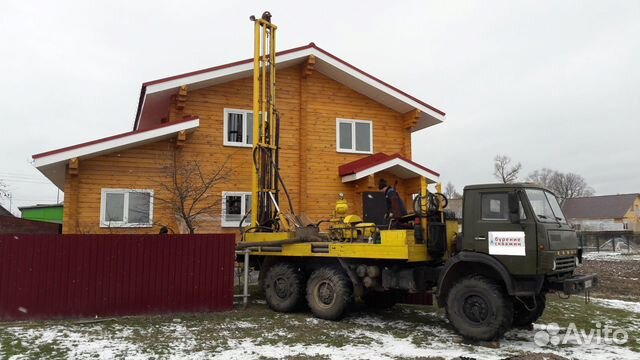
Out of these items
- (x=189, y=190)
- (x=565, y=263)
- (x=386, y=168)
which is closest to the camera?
(x=565, y=263)

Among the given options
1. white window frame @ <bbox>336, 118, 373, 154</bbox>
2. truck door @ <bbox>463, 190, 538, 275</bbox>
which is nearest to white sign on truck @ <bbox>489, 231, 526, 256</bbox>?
truck door @ <bbox>463, 190, 538, 275</bbox>

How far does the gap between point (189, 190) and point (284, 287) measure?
5.03 m

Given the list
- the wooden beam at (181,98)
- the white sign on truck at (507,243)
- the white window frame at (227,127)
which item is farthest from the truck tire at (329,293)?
the wooden beam at (181,98)

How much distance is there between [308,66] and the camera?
16.7 metres

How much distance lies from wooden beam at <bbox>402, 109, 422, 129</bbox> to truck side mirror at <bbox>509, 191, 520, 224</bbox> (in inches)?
382

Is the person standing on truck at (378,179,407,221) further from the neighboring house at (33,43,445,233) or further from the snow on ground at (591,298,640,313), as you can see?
the snow on ground at (591,298,640,313)

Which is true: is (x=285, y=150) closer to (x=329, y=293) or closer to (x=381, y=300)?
(x=381, y=300)

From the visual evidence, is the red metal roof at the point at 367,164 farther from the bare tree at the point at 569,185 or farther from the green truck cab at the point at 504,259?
the bare tree at the point at 569,185

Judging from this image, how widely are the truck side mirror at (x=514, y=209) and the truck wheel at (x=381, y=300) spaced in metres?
3.90

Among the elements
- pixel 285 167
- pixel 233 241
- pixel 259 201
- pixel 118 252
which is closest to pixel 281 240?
pixel 233 241

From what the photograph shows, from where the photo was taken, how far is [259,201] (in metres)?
13.0

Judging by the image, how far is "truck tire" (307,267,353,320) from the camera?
9945 mm

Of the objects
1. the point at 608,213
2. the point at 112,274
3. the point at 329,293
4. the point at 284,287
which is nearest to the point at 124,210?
the point at 112,274

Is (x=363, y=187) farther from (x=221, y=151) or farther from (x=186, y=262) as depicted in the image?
(x=186, y=262)
